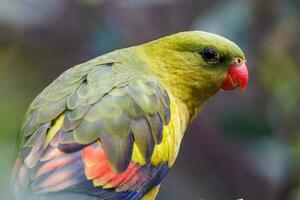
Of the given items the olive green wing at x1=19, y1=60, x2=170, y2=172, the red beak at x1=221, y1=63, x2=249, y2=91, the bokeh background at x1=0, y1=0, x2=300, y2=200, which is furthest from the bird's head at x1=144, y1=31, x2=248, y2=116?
the bokeh background at x1=0, y1=0, x2=300, y2=200

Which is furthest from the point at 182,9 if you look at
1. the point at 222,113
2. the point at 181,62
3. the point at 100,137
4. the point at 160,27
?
the point at 100,137

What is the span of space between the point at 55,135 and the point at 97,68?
24.0 inches

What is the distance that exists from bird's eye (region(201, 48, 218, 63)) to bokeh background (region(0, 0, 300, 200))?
80 centimetres

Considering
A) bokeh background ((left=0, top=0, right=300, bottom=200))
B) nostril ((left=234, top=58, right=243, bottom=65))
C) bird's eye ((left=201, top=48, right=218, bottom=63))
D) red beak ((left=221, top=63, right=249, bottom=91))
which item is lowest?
bokeh background ((left=0, top=0, right=300, bottom=200))

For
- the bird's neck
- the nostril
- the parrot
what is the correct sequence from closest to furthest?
the parrot < the bird's neck < the nostril

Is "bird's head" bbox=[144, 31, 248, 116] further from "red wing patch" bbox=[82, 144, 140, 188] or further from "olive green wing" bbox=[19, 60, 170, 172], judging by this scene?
"red wing patch" bbox=[82, 144, 140, 188]

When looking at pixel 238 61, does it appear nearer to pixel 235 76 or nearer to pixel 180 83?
pixel 235 76

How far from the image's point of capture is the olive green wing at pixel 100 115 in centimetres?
371

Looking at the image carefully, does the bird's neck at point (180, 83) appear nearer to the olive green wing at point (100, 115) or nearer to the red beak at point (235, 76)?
the red beak at point (235, 76)

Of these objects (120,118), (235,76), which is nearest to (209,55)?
(235,76)

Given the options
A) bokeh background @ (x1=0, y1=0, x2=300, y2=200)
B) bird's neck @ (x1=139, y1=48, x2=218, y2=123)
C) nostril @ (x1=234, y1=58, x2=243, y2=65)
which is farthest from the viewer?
bokeh background @ (x1=0, y1=0, x2=300, y2=200)

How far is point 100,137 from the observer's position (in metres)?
3.74

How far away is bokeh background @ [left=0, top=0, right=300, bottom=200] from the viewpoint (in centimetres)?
556

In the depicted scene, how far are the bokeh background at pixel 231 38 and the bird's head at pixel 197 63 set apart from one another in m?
0.79
